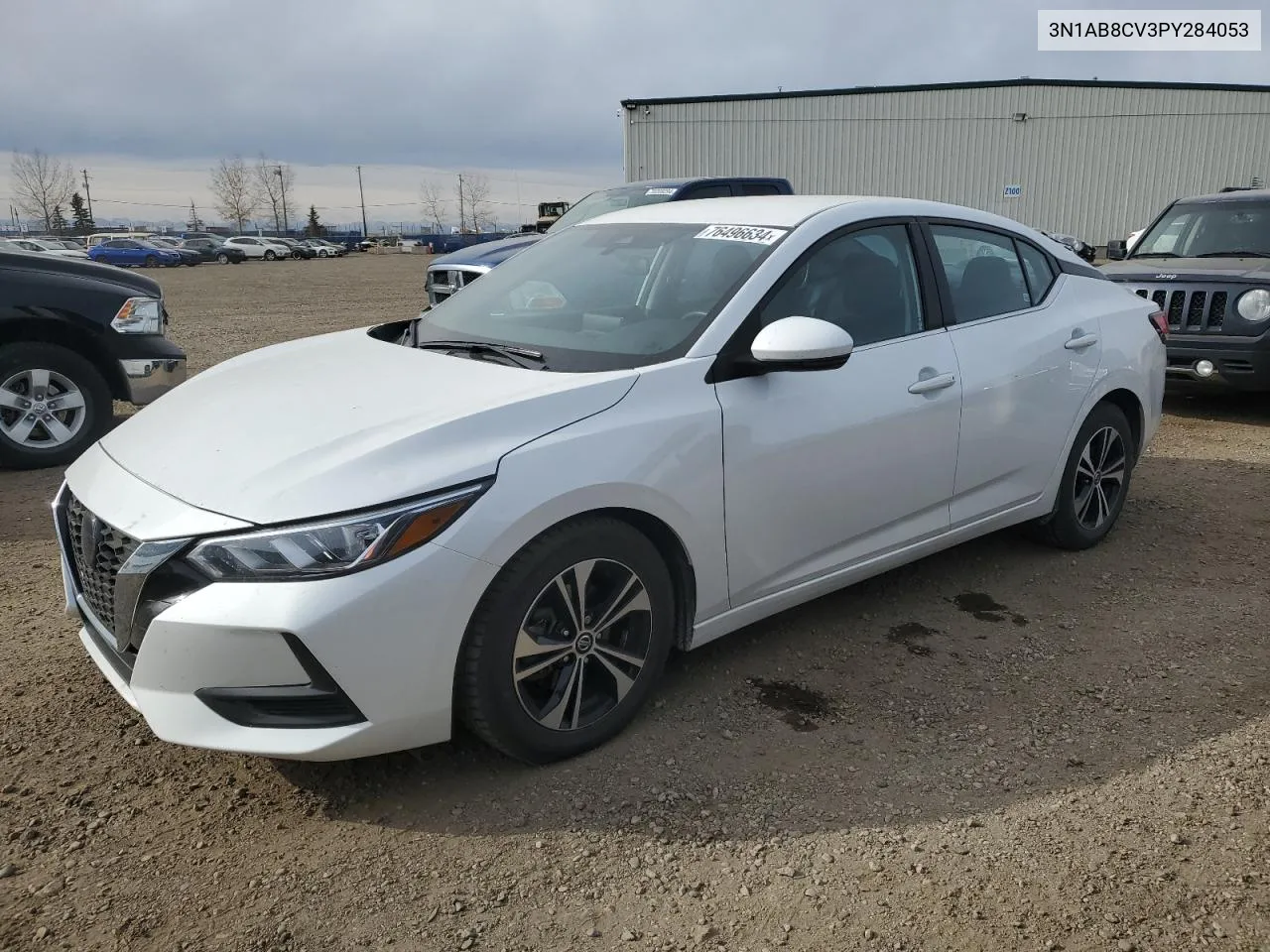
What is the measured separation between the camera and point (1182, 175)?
30375mm

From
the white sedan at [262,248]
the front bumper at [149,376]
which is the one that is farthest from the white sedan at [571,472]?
the white sedan at [262,248]

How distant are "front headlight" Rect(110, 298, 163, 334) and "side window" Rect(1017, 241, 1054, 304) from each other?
17.6 feet

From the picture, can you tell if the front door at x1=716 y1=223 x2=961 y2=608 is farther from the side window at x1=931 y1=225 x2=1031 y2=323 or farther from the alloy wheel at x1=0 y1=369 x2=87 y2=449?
the alloy wheel at x1=0 y1=369 x2=87 y2=449

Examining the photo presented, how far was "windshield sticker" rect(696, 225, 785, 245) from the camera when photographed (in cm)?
355

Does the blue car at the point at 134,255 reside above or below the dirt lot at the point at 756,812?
below

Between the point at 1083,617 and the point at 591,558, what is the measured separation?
7.64 ft

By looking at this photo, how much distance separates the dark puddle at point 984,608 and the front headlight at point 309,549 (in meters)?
2.55

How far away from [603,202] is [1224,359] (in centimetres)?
630

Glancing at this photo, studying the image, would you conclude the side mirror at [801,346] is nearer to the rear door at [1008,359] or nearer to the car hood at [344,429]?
the car hood at [344,429]

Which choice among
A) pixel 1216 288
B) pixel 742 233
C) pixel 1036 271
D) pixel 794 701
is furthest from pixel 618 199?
pixel 794 701

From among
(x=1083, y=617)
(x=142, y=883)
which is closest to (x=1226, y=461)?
(x=1083, y=617)

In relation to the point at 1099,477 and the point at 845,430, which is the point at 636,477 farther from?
the point at 1099,477

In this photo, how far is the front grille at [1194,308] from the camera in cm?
766

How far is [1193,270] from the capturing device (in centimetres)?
798
